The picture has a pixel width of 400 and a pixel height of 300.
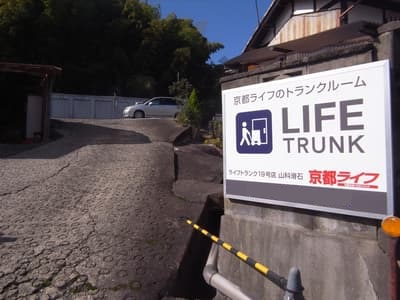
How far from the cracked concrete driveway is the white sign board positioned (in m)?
1.42

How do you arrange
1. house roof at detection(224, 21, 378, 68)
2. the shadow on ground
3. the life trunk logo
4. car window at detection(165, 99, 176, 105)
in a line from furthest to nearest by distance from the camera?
car window at detection(165, 99, 176, 105) < the shadow on ground < house roof at detection(224, 21, 378, 68) < the life trunk logo

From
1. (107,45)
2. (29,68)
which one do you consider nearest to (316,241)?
(29,68)

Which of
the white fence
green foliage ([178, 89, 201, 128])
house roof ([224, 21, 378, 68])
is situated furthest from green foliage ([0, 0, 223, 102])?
house roof ([224, 21, 378, 68])

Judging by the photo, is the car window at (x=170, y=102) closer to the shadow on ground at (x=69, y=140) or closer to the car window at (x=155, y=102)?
the car window at (x=155, y=102)

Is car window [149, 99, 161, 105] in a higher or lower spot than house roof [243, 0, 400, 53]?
lower

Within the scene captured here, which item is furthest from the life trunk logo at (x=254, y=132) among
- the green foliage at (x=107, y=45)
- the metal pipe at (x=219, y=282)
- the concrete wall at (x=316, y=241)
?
the green foliage at (x=107, y=45)

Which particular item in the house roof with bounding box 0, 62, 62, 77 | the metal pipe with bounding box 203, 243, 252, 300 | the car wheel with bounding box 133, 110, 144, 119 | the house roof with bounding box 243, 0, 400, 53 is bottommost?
the metal pipe with bounding box 203, 243, 252, 300

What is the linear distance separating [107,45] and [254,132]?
86.2 feet

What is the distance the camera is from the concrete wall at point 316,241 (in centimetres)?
332

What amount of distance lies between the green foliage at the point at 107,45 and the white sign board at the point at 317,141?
23317mm

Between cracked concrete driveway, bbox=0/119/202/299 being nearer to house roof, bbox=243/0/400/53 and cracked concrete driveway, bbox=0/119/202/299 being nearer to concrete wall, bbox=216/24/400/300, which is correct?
concrete wall, bbox=216/24/400/300

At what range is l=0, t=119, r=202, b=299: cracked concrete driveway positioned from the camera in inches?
176

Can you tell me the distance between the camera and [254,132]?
4473 mm

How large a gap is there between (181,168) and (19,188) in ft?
10.6
